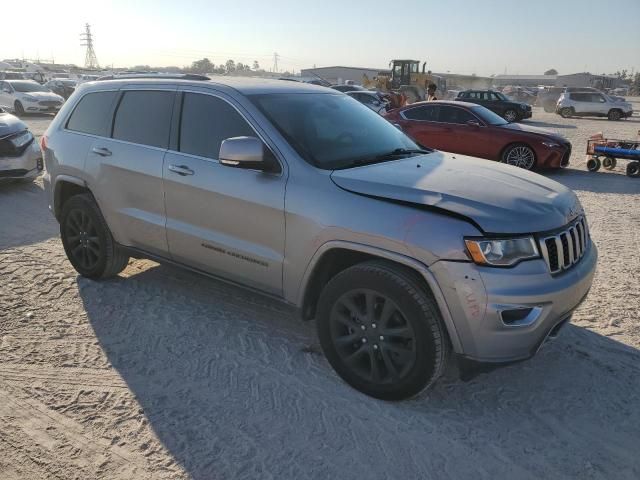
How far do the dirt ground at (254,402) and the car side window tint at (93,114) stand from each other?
4.64 feet

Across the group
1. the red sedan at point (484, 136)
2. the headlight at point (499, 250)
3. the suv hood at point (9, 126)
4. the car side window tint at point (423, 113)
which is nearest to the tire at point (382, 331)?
the headlight at point (499, 250)

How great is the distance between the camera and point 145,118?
4.26m

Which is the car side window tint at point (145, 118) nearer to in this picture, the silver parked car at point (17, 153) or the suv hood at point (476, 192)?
the suv hood at point (476, 192)

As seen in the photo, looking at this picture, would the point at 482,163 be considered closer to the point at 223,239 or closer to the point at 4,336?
the point at 223,239

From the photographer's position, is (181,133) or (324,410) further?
(181,133)

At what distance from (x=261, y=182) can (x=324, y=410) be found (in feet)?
4.80

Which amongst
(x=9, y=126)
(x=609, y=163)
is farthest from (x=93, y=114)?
(x=609, y=163)

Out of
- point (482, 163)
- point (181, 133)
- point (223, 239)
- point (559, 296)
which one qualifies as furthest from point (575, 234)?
point (181, 133)

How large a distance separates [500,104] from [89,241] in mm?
24008

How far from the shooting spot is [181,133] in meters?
3.99

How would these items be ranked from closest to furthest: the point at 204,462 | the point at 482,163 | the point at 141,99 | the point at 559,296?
1. the point at 204,462
2. the point at 559,296
3. the point at 482,163
4. the point at 141,99

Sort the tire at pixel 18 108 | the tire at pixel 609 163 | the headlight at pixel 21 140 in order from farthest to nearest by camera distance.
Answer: the tire at pixel 18 108, the tire at pixel 609 163, the headlight at pixel 21 140

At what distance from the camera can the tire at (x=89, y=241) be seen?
4625 millimetres

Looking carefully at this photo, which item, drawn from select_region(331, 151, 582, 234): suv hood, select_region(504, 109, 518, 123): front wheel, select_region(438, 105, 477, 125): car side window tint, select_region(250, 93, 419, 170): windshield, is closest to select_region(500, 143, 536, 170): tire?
select_region(438, 105, 477, 125): car side window tint
